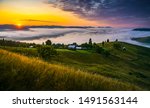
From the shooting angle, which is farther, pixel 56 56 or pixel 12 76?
pixel 56 56

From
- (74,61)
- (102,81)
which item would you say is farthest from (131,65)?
(102,81)

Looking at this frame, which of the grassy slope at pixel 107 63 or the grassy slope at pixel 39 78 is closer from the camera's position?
the grassy slope at pixel 39 78

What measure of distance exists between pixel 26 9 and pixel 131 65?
8367 centimetres

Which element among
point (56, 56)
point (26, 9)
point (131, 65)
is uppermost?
point (26, 9)

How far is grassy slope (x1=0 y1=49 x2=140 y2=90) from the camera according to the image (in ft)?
25.9

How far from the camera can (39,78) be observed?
8148 mm

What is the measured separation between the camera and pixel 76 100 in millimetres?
8227

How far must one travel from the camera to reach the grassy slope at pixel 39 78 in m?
7.91

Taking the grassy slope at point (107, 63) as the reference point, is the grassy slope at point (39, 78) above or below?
above

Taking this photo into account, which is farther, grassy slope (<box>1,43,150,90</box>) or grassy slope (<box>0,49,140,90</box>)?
grassy slope (<box>1,43,150,90</box>)

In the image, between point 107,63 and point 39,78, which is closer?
point 39,78

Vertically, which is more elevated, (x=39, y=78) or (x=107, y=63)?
(x=39, y=78)

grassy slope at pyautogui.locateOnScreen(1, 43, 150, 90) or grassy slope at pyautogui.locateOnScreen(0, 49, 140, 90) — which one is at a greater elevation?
grassy slope at pyautogui.locateOnScreen(0, 49, 140, 90)

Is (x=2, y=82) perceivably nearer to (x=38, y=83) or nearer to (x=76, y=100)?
(x=38, y=83)
